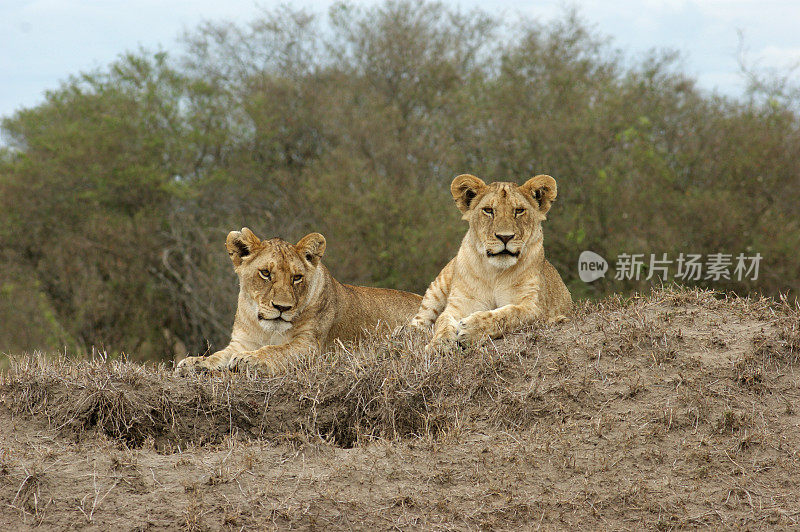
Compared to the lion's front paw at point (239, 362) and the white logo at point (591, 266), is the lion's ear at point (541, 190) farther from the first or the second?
the white logo at point (591, 266)

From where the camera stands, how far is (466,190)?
7.47 m

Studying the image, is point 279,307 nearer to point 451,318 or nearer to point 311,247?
point 311,247

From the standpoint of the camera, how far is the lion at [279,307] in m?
7.18

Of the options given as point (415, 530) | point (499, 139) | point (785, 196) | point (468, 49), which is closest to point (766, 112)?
point (785, 196)

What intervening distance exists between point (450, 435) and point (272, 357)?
2126mm

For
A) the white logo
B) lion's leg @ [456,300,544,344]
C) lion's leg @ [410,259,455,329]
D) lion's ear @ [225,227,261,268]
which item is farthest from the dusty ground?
the white logo

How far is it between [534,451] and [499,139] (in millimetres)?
17593

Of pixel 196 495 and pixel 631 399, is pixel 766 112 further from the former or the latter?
pixel 196 495

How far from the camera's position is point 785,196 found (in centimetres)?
2080

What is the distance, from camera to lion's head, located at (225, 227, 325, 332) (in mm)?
7328

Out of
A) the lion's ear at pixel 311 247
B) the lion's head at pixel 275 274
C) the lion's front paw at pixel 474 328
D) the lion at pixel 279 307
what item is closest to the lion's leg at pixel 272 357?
the lion at pixel 279 307

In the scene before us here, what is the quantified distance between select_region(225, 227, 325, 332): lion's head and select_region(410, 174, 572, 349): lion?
48.7 inches

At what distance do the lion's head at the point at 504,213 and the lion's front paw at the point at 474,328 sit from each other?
0.57 meters

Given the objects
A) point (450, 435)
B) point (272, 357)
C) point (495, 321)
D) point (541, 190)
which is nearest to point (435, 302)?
point (495, 321)
